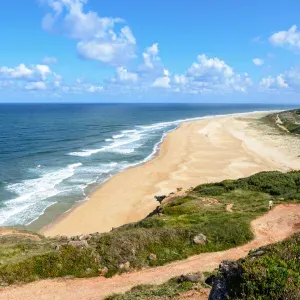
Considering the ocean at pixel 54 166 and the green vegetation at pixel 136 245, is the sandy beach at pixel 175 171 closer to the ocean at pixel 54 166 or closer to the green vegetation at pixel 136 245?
the ocean at pixel 54 166

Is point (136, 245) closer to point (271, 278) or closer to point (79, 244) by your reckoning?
point (79, 244)

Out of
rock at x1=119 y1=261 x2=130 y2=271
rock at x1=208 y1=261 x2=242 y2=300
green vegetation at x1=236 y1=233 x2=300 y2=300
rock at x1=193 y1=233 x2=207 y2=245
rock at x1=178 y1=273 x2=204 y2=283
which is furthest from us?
rock at x1=193 y1=233 x2=207 y2=245

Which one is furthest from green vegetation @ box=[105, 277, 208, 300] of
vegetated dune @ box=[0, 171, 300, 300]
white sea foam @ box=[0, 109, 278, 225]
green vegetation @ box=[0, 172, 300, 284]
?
white sea foam @ box=[0, 109, 278, 225]

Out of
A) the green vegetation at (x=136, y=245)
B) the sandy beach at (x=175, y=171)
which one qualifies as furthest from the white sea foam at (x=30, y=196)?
the green vegetation at (x=136, y=245)

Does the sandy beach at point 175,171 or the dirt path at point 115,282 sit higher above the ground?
the dirt path at point 115,282

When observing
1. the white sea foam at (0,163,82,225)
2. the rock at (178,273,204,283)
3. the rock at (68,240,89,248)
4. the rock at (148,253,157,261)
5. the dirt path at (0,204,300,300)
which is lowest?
the white sea foam at (0,163,82,225)

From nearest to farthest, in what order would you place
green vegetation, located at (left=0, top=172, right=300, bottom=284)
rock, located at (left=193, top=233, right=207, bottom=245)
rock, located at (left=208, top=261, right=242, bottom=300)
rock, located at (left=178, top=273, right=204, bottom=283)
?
rock, located at (left=208, top=261, right=242, bottom=300)
rock, located at (left=178, top=273, right=204, bottom=283)
green vegetation, located at (left=0, top=172, right=300, bottom=284)
rock, located at (left=193, top=233, right=207, bottom=245)

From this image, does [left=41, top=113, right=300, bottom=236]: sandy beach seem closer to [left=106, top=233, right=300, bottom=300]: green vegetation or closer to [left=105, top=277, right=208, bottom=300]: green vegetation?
[left=105, top=277, right=208, bottom=300]: green vegetation

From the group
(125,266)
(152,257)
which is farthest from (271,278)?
(152,257)
